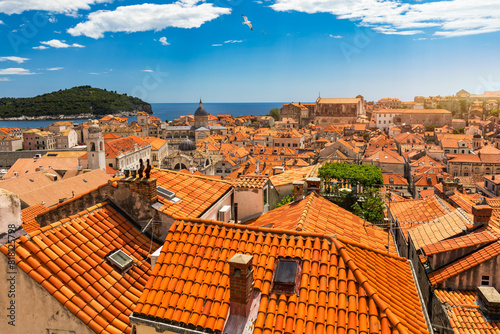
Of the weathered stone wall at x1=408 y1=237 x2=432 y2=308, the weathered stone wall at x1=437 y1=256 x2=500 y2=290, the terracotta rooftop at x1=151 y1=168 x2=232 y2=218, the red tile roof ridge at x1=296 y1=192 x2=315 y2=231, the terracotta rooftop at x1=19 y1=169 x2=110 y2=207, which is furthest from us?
the terracotta rooftop at x1=19 y1=169 x2=110 y2=207

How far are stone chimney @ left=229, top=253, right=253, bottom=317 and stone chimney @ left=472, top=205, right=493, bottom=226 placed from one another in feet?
28.3

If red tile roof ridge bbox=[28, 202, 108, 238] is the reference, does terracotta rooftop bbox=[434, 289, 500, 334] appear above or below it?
below

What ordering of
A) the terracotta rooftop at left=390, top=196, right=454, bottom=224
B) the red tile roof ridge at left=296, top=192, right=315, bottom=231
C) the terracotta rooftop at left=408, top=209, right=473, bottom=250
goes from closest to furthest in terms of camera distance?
1. the red tile roof ridge at left=296, top=192, right=315, bottom=231
2. the terracotta rooftop at left=408, top=209, right=473, bottom=250
3. the terracotta rooftop at left=390, top=196, right=454, bottom=224

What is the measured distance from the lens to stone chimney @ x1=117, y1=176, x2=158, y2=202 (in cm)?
789

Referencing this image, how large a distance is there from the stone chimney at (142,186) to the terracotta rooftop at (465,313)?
23.6 ft

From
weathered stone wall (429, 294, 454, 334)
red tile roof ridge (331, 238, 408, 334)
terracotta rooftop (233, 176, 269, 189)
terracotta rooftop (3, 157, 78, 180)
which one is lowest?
terracotta rooftop (3, 157, 78, 180)

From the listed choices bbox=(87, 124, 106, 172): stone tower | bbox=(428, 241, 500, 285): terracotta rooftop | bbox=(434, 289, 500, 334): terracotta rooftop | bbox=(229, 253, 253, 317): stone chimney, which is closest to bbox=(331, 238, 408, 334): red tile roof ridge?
bbox=(229, 253, 253, 317): stone chimney

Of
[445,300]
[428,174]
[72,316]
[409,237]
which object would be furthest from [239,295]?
[428,174]

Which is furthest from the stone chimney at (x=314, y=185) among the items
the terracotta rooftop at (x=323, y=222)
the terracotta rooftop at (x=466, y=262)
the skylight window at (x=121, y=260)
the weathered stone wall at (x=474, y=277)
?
the skylight window at (x=121, y=260)

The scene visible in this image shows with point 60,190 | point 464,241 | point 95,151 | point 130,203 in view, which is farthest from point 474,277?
point 95,151

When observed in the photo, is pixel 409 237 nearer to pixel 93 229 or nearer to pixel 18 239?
pixel 93 229

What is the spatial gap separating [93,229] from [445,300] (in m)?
8.38

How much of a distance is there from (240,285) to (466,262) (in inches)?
300

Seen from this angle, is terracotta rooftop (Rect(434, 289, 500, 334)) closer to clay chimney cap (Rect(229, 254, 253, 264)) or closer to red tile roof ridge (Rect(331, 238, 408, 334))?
red tile roof ridge (Rect(331, 238, 408, 334))
